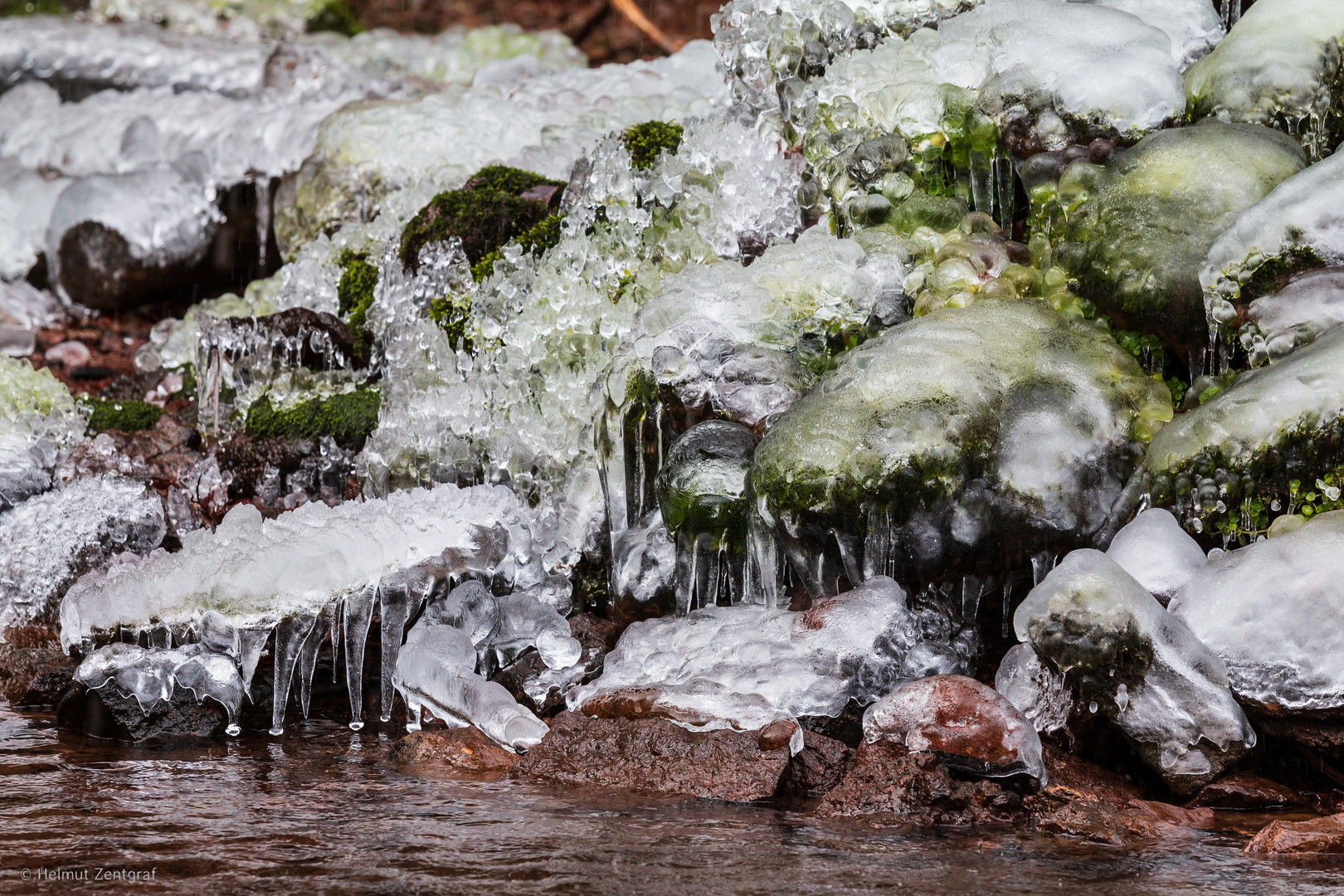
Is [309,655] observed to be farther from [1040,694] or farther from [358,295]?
[358,295]

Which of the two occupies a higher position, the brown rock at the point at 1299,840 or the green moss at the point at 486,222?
the green moss at the point at 486,222

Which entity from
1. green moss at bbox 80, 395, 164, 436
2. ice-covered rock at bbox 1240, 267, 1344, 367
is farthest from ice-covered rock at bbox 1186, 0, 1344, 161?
green moss at bbox 80, 395, 164, 436

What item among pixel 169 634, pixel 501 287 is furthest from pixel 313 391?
pixel 169 634

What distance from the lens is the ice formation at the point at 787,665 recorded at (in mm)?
3920

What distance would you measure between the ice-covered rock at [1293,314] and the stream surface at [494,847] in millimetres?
1676

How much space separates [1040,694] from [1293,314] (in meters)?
1.61

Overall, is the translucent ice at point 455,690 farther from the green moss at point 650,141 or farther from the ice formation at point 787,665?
the green moss at point 650,141

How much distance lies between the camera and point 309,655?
475 centimetres

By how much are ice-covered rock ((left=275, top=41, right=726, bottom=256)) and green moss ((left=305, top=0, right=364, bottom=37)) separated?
575cm

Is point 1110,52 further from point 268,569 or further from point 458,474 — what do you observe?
point 268,569

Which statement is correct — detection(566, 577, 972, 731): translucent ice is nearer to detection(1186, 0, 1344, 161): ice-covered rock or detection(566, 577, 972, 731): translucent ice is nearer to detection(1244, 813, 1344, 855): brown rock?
detection(1244, 813, 1344, 855): brown rock

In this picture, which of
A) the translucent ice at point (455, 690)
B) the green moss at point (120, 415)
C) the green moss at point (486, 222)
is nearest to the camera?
the translucent ice at point (455, 690)

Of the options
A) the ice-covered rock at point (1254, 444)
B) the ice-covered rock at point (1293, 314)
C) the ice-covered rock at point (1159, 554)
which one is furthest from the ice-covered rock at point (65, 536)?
the ice-covered rock at point (1293, 314)

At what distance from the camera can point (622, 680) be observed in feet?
14.1
